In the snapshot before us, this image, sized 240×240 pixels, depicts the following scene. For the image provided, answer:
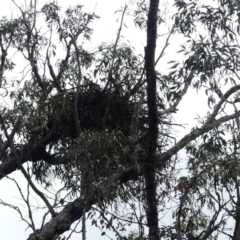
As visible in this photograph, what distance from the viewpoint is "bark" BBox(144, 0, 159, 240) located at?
502cm

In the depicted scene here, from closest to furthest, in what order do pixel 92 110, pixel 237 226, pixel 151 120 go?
1. pixel 151 120
2. pixel 237 226
3. pixel 92 110

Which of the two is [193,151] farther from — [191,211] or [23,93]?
[23,93]

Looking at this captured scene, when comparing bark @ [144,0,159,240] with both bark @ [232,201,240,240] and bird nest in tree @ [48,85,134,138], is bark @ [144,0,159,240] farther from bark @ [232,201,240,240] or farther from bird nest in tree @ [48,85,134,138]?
bird nest in tree @ [48,85,134,138]

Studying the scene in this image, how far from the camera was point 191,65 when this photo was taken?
5.79 meters

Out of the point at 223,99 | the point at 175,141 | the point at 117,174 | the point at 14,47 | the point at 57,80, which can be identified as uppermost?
the point at 14,47

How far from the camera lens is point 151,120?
5.23 metres

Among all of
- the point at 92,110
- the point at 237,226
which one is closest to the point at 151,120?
the point at 237,226

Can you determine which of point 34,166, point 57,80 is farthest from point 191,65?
point 34,166

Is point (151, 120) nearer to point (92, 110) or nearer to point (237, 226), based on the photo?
point (237, 226)

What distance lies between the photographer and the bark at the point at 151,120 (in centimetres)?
502

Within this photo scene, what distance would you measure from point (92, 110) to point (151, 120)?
6.07ft

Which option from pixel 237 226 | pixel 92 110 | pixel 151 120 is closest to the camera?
pixel 151 120

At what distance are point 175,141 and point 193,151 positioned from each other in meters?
0.38

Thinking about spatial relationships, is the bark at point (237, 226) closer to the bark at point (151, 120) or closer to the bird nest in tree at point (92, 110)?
the bark at point (151, 120)
